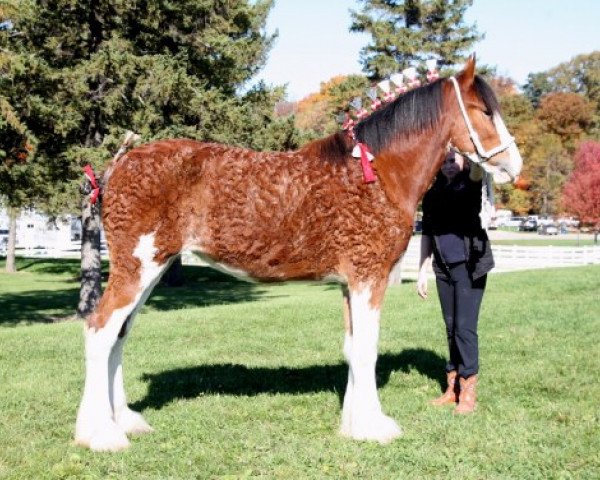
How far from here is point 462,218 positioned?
5.92 m

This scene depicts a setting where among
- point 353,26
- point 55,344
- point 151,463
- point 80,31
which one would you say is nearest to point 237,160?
point 151,463

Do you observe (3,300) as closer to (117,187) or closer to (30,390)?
(30,390)

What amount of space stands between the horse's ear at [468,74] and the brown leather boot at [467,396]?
258 centimetres

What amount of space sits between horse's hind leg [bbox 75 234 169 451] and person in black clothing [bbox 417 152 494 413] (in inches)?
103

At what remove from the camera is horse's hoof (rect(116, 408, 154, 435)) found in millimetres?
5043

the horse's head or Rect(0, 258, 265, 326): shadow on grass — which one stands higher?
the horse's head

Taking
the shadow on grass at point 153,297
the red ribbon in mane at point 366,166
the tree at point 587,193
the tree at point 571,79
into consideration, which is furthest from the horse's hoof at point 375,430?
the tree at point 571,79

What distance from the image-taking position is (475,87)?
502 cm

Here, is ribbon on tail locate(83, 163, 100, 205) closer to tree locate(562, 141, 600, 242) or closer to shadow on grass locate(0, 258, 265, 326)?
shadow on grass locate(0, 258, 265, 326)

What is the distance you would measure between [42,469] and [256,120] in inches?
597

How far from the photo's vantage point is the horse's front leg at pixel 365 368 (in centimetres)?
492

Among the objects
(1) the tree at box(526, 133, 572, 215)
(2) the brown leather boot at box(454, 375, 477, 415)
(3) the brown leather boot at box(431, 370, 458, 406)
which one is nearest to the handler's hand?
(3) the brown leather boot at box(431, 370, 458, 406)

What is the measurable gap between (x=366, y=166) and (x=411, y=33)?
22.7 meters

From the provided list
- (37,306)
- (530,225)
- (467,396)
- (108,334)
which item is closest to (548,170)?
(530,225)
